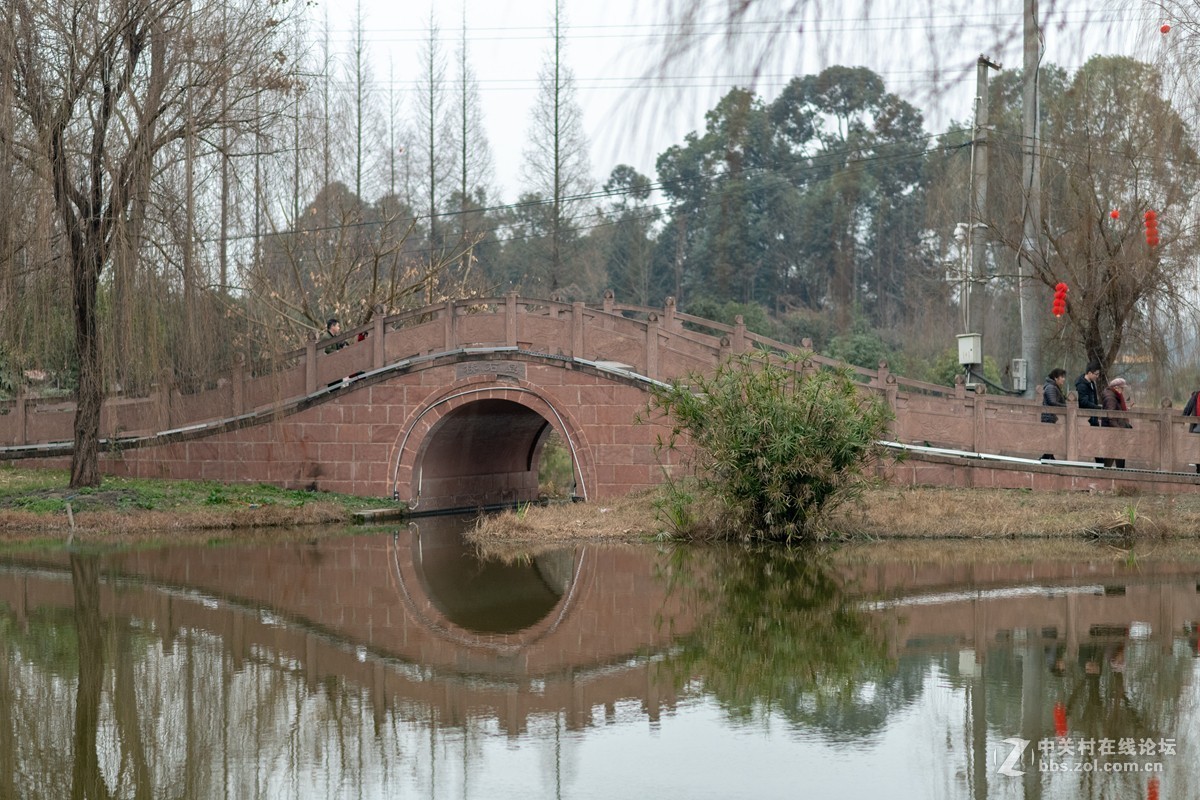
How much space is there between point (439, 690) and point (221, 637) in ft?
7.82

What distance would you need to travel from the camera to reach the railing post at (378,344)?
20.6m

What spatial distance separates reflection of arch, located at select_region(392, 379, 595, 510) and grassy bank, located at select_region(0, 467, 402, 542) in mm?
1113

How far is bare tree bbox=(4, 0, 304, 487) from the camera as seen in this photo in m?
16.4

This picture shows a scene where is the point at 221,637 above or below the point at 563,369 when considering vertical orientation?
below

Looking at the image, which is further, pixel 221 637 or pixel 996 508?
pixel 996 508

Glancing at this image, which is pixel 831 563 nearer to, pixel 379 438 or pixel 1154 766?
pixel 1154 766

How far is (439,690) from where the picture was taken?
788 centimetres

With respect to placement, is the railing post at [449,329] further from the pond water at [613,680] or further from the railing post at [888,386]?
the pond water at [613,680]

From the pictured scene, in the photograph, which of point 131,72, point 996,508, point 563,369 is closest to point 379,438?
point 563,369

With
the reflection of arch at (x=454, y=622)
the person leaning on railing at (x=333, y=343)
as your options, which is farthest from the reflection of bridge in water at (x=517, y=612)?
the person leaning on railing at (x=333, y=343)

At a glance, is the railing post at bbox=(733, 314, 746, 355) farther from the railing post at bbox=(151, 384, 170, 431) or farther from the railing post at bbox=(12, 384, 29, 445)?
the railing post at bbox=(12, 384, 29, 445)

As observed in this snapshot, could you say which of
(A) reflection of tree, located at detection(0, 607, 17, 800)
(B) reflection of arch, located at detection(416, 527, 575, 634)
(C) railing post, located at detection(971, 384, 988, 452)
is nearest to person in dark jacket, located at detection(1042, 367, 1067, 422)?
(C) railing post, located at detection(971, 384, 988, 452)

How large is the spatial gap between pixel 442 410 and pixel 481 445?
10.8 feet

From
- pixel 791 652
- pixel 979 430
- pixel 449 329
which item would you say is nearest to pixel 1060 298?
pixel 979 430
